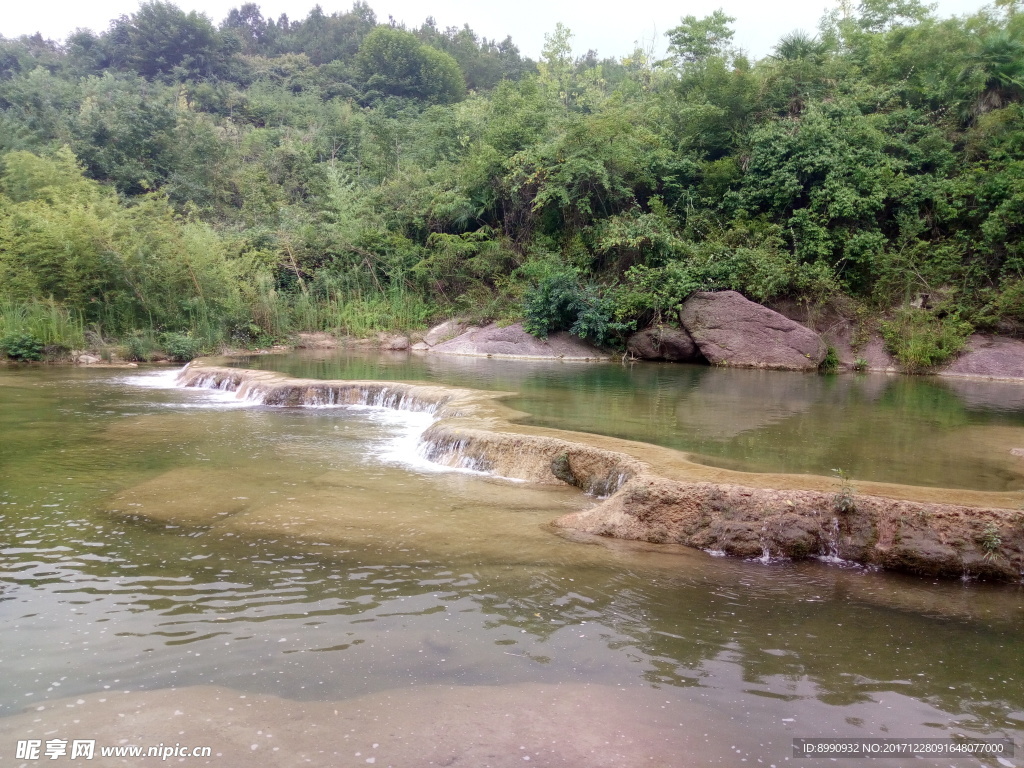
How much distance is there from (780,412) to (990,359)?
31.3 feet

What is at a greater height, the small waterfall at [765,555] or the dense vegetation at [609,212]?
the dense vegetation at [609,212]

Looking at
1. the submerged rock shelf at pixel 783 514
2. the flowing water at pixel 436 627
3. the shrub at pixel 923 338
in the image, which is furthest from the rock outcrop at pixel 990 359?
the submerged rock shelf at pixel 783 514

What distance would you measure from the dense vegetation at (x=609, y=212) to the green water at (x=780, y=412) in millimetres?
3890

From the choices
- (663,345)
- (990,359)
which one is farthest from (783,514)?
(990,359)

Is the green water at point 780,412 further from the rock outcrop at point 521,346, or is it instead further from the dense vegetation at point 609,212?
the dense vegetation at point 609,212

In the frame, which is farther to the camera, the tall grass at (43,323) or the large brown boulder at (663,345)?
the large brown boulder at (663,345)

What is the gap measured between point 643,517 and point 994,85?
21.8m

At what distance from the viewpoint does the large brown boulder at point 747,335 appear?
713 inches

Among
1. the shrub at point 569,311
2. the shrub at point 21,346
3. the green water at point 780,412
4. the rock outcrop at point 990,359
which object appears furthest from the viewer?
the shrub at point 569,311

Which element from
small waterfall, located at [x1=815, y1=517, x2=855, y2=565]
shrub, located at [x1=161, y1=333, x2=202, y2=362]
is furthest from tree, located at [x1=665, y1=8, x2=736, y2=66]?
small waterfall, located at [x1=815, y1=517, x2=855, y2=565]

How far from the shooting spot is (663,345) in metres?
19.8

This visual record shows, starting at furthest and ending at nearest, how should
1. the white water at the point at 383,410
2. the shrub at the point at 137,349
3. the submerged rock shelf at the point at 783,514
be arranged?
the shrub at the point at 137,349 < the white water at the point at 383,410 < the submerged rock shelf at the point at 783,514
